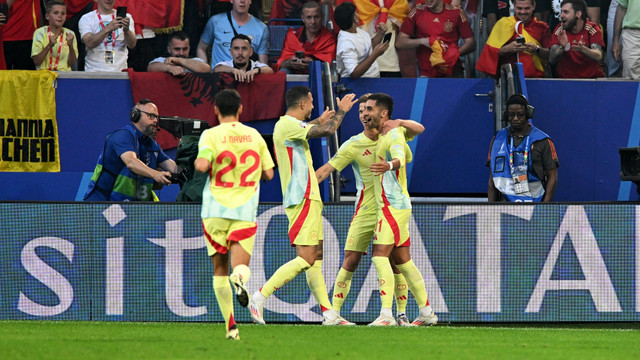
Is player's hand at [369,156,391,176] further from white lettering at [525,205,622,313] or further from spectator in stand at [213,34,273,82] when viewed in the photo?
spectator in stand at [213,34,273,82]

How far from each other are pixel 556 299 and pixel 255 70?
5026mm

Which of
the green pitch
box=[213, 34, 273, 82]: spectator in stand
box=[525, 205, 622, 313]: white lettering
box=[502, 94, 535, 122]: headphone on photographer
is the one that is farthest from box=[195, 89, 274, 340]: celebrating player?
box=[213, 34, 273, 82]: spectator in stand

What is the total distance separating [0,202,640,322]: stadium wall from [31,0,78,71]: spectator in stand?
3.11m

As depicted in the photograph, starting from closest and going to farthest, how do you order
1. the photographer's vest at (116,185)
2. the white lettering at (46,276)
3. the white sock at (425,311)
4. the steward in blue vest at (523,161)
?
the white sock at (425,311) < the white lettering at (46,276) < the photographer's vest at (116,185) < the steward in blue vest at (523,161)

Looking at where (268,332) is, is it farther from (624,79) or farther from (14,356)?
(624,79)

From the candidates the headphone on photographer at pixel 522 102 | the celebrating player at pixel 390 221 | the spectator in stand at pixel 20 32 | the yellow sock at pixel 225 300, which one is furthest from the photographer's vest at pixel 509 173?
the spectator in stand at pixel 20 32

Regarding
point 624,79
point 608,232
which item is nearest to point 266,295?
point 608,232

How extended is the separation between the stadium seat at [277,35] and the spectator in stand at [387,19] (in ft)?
3.09

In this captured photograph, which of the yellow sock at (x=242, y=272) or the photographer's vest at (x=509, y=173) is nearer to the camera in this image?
the yellow sock at (x=242, y=272)

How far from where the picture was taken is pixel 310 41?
13.9 metres

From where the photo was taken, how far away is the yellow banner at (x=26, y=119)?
43.6ft

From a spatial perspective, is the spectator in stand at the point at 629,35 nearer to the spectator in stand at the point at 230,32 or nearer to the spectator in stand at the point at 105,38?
the spectator in stand at the point at 230,32

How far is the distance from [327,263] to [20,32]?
5.64m

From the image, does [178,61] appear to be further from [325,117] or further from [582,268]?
[582,268]
